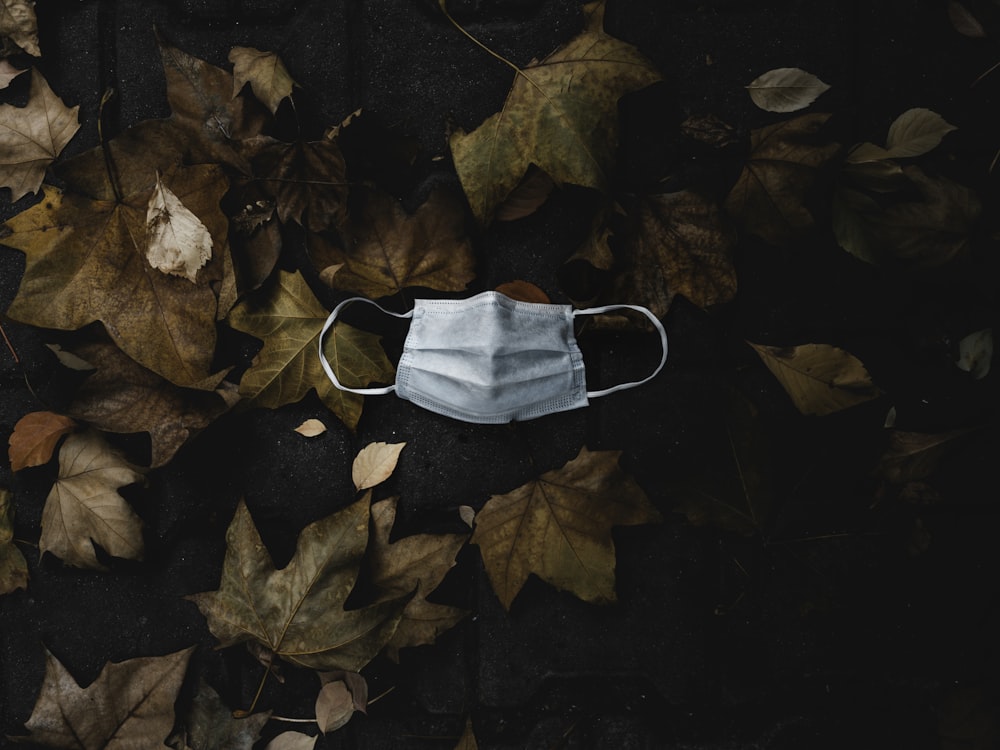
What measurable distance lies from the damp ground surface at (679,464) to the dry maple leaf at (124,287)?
0.15 m

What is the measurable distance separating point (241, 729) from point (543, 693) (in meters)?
0.74

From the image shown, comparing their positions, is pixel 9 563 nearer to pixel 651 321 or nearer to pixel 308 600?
pixel 308 600

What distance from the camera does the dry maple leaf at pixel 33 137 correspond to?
1674 mm

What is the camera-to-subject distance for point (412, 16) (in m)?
1.68

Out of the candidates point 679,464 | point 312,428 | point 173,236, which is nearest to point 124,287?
point 173,236

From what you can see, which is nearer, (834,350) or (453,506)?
(834,350)

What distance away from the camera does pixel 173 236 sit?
5.07ft

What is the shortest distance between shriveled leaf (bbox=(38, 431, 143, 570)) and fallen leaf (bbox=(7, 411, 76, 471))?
0.03 metres

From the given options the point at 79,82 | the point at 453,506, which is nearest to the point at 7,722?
the point at 453,506

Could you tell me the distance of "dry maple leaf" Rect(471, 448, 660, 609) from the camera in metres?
1.55

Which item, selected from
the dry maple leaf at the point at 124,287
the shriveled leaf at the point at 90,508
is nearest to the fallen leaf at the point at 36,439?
the shriveled leaf at the point at 90,508

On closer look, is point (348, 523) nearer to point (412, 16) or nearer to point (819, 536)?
point (819, 536)

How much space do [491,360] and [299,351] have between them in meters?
0.47

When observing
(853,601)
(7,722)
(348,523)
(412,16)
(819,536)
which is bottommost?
(7,722)
